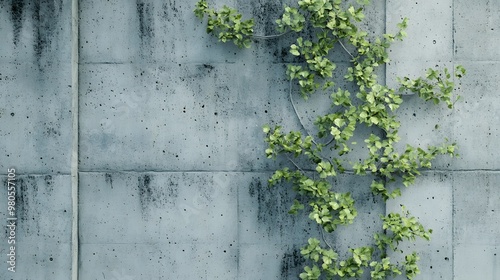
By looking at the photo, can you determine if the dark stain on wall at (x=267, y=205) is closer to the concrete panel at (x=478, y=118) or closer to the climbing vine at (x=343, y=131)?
the climbing vine at (x=343, y=131)

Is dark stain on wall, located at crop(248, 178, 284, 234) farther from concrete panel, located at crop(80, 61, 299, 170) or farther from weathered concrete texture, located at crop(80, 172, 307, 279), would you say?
concrete panel, located at crop(80, 61, 299, 170)

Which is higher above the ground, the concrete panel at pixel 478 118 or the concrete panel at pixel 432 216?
the concrete panel at pixel 478 118

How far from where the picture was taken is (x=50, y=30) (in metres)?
3.71

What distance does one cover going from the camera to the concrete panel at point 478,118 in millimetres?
3781

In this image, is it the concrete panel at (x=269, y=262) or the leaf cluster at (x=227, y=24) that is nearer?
the leaf cluster at (x=227, y=24)

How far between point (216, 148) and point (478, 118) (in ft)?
5.22

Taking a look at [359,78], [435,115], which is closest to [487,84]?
[435,115]

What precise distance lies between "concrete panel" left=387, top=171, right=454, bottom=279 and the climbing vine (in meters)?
0.06

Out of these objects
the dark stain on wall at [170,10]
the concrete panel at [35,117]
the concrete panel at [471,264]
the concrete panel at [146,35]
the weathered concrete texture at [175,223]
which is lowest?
the concrete panel at [471,264]

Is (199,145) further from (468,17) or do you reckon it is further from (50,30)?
(468,17)

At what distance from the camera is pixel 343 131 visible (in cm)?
365

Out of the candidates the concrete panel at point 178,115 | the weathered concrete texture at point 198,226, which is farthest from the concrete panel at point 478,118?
the concrete panel at point 178,115

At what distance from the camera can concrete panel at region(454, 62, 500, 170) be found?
12.4ft

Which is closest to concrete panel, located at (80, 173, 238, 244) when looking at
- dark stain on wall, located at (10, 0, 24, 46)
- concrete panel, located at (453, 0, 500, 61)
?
dark stain on wall, located at (10, 0, 24, 46)
